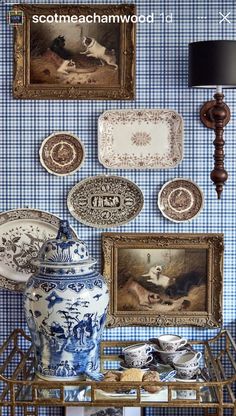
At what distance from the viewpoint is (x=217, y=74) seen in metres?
2.32

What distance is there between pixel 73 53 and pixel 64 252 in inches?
30.8

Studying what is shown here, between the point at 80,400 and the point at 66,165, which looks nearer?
the point at 80,400

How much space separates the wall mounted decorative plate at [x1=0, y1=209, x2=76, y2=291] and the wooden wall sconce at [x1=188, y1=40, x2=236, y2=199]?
0.64 metres

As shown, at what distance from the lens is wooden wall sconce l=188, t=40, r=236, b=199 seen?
232 centimetres

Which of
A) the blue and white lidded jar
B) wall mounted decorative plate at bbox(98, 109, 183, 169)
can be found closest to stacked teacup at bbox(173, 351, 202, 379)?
the blue and white lidded jar

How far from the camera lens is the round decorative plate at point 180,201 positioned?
8.51 ft

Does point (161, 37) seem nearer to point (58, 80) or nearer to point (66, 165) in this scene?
point (58, 80)

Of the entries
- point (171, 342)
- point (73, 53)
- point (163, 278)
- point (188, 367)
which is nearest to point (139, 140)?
point (73, 53)

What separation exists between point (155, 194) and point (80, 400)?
0.82m

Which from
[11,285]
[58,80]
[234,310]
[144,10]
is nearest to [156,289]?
[234,310]

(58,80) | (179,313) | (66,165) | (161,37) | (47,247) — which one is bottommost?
(179,313)

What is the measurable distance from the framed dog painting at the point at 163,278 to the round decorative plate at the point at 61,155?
289 millimetres

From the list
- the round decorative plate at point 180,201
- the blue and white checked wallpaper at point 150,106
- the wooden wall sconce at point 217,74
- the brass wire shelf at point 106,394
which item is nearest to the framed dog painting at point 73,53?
the blue and white checked wallpaper at point 150,106

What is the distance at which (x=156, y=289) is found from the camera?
2.63 metres
